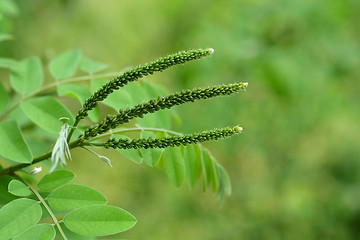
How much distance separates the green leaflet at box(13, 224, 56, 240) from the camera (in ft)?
2.88

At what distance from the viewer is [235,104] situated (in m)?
3.12

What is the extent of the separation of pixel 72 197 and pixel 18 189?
0.39 feet

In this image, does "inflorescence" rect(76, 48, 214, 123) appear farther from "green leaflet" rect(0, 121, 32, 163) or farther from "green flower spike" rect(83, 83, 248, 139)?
"green leaflet" rect(0, 121, 32, 163)

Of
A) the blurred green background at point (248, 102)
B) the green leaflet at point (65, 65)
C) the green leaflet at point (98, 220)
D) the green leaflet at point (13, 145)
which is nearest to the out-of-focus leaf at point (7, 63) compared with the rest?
the green leaflet at point (65, 65)

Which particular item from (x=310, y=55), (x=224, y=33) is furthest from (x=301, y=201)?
(x=224, y=33)

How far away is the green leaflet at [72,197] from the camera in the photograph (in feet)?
3.27

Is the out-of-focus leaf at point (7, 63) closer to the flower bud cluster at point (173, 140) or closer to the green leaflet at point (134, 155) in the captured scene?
the green leaflet at point (134, 155)

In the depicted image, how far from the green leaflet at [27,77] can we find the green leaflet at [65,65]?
0.05 m

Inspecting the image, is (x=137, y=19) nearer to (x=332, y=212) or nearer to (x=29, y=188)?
(x=332, y=212)

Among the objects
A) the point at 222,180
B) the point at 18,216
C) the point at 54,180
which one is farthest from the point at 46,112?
the point at 222,180

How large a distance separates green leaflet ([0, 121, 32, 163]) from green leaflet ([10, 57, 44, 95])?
0.26 m

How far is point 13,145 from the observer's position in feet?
3.49

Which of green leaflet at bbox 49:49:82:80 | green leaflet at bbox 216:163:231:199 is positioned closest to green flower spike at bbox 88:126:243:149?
green leaflet at bbox 216:163:231:199

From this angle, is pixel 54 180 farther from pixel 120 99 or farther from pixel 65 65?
pixel 65 65
